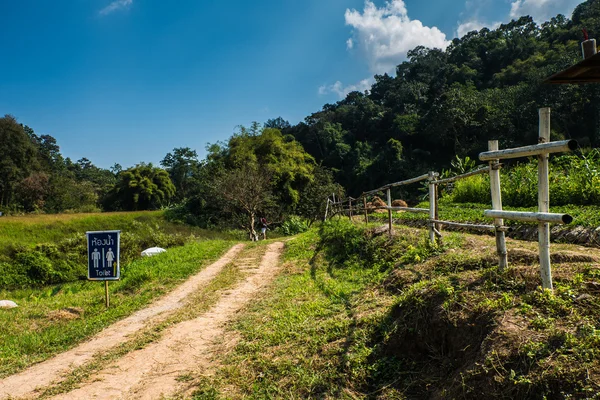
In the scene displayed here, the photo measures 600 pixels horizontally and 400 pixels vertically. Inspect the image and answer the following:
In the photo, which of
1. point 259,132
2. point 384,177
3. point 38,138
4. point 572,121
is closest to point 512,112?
point 572,121

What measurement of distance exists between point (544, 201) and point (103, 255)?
8042 millimetres

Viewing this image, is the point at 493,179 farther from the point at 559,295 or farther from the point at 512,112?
the point at 512,112

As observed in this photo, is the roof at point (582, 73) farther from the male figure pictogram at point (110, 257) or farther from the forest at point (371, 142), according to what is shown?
the forest at point (371, 142)

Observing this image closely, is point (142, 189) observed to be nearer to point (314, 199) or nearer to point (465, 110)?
point (314, 199)

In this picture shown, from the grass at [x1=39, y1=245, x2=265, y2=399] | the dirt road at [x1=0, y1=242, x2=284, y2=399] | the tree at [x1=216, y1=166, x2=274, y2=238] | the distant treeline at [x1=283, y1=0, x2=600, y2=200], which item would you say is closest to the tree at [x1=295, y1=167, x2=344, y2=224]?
the tree at [x1=216, y1=166, x2=274, y2=238]

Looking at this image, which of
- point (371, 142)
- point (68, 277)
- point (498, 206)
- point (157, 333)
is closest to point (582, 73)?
point (498, 206)

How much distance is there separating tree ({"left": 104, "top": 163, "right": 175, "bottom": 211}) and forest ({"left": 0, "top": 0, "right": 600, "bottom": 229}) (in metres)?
0.13

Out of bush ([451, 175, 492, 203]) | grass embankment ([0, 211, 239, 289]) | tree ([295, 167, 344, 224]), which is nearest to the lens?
bush ([451, 175, 492, 203])

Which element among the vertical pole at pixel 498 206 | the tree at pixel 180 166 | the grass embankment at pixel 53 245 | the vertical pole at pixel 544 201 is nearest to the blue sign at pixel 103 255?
the vertical pole at pixel 498 206

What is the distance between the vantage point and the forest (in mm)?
28094

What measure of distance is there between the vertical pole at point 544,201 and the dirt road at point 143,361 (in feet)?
11.7

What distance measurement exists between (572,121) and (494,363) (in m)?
34.5

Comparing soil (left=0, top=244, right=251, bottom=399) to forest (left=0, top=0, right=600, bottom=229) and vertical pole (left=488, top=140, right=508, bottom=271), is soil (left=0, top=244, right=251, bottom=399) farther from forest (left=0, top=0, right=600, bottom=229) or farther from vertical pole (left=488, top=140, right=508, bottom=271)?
forest (left=0, top=0, right=600, bottom=229)

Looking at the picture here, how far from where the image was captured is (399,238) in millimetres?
6902
